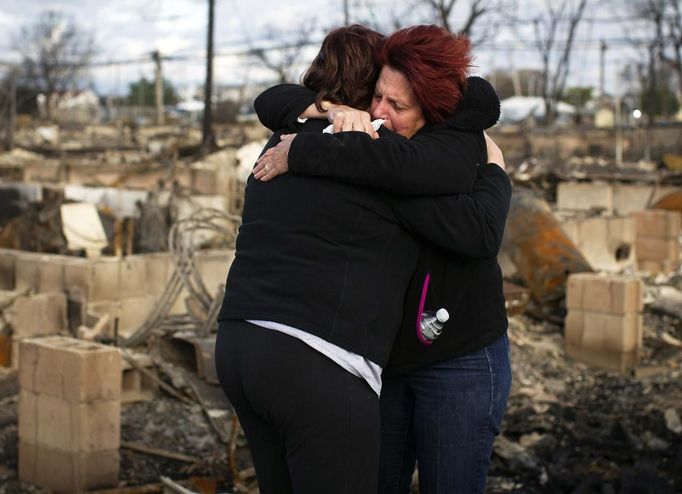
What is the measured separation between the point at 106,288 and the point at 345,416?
671cm

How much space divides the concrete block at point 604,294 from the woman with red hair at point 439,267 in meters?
6.21

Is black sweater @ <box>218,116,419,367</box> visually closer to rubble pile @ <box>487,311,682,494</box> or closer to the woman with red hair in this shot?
the woman with red hair

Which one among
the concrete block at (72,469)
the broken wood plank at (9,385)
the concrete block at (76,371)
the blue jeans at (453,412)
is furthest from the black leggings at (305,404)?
the broken wood plank at (9,385)

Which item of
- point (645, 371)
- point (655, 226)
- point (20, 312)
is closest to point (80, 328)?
point (20, 312)

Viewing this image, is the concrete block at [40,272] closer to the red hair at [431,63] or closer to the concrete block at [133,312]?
the concrete block at [133,312]

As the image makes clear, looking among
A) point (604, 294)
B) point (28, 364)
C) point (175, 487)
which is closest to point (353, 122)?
point (175, 487)

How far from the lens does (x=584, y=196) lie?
1638cm

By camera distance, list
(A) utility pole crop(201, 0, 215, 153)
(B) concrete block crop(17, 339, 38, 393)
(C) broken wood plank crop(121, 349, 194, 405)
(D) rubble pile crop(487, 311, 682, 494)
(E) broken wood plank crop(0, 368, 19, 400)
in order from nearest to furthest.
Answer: (B) concrete block crop(17, 339, 38, 393)
(D) rubble pile crop(487, 311, 682, 494)
(C) broken wood plank crop(121, 349, 194, 405)
(E) broken wood plank crop(0, 368, 19, 400)
(A) utility pole crop(201, 0, 215, 153)

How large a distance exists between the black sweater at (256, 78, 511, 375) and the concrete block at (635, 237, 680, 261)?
1092 centimetres

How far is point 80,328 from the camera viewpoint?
8.01 meters

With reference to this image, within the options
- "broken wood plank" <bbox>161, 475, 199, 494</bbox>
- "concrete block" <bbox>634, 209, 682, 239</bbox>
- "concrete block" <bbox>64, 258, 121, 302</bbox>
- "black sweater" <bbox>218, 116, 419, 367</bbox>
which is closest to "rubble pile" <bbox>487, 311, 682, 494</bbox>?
"broken wood plank" <bbox>161, 475, 199, 494</bbox>

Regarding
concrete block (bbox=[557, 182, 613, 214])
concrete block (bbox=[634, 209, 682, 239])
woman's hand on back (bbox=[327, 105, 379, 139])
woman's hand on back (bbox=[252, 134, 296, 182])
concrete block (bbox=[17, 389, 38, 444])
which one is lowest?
concrete block (bbox=[17, 389, 38, 444])

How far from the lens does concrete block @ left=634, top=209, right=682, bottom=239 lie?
13.1 m

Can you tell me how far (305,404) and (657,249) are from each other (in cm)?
1144
